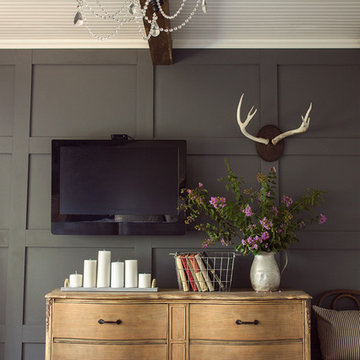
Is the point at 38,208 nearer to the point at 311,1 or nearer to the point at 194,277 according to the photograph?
the point at 194,277

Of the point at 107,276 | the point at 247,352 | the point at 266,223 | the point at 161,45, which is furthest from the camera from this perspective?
the point at 161,45

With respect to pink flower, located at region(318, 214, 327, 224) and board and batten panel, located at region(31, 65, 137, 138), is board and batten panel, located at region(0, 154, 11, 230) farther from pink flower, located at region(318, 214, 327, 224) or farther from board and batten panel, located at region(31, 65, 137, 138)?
pink flower, located at region(318, 214, 327, 224)

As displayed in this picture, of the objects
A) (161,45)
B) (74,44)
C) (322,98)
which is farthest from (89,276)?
(322,98)

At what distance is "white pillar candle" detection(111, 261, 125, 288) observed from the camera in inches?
110

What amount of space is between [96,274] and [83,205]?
0.45 metres

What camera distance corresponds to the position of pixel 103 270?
280 centimetres

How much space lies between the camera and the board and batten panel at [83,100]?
10.5 ft

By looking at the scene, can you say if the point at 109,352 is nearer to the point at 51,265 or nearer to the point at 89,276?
the point at 89,276

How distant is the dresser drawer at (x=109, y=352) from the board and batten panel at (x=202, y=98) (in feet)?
4.62

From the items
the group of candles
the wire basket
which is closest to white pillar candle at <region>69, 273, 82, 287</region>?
the group of candles

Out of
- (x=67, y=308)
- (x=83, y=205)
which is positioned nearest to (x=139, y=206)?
(x=83, y=205)

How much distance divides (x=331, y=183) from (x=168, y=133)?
1.19 m

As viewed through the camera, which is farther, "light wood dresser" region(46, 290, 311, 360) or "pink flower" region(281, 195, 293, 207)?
"pink flower" region(281, 195, 293, 207)

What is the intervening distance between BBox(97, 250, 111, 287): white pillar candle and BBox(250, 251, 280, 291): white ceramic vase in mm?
899
